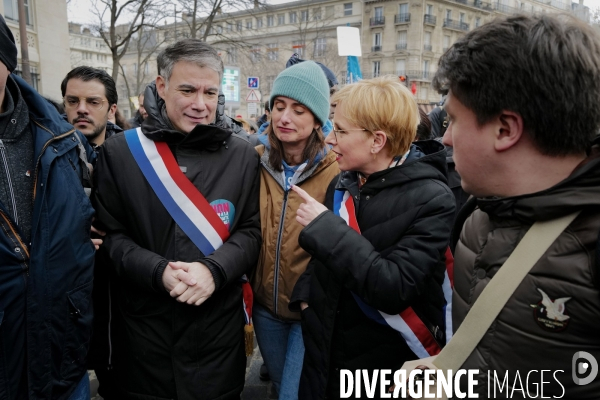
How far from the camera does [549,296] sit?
111 cm

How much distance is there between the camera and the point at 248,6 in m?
18.1

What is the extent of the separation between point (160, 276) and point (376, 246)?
104 centimetres

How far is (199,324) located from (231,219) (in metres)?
0.57

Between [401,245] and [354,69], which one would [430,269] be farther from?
[354,69]

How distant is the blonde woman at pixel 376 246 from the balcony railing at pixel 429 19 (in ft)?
182

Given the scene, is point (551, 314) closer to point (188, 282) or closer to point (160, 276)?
point (188, 282)

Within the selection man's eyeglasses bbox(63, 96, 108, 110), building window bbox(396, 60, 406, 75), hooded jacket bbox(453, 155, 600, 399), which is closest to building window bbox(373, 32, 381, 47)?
building window bbox(396, 60, 406, 75)

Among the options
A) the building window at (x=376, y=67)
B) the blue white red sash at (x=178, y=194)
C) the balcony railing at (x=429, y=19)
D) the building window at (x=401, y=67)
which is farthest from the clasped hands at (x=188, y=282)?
the balcony railing at (x=429, y=19)

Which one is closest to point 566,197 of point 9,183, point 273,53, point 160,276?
point 160,276

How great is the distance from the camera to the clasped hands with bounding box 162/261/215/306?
6.86 ft

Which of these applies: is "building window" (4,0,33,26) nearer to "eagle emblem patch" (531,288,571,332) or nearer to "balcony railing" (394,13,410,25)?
"eagle emblem patch" (531,288,571,332)

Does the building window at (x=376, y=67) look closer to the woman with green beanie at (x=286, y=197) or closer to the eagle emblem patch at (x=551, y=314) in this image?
the woman with green beanie at (x=286, y=197)

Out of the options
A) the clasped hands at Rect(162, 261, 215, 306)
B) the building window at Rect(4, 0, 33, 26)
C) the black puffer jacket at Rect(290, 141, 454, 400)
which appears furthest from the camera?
the building window at Rect(4, 0, 33, 26)

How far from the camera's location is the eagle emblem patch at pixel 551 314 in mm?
1099
